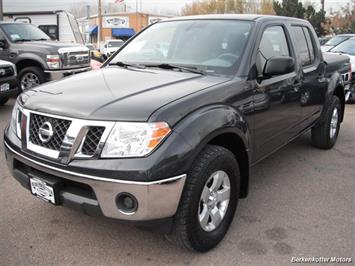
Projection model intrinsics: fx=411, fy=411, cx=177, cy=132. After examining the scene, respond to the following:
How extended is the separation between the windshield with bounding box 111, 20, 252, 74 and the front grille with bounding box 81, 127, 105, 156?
4.36ft

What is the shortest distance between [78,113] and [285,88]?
2.20 m

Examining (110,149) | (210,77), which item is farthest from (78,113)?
(210,77)

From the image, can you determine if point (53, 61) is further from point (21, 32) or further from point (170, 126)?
point (170, 126)

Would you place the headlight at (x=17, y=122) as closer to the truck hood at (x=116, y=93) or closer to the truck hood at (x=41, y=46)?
the truck hood at (x=116, y=93)

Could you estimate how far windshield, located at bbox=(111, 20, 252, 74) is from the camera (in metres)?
3.62

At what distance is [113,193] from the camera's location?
2.52 metres

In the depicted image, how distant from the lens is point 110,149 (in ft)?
8.29

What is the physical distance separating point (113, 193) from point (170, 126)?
0.54m

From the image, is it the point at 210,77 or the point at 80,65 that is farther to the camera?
the point at 80,65

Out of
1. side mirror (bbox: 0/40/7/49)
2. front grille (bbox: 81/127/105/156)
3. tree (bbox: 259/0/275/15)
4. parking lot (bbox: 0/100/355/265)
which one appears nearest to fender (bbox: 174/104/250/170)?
front grille (bbox: 81/127/105/156)

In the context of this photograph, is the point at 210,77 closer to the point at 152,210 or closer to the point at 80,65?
the point at 152,210

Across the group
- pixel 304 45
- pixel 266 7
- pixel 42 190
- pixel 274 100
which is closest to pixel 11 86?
pixel 304 45

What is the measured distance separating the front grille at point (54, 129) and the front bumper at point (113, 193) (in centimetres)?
15

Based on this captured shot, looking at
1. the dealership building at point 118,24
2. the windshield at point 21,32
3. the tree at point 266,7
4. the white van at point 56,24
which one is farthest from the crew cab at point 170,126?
the dealership building at point 118,24
